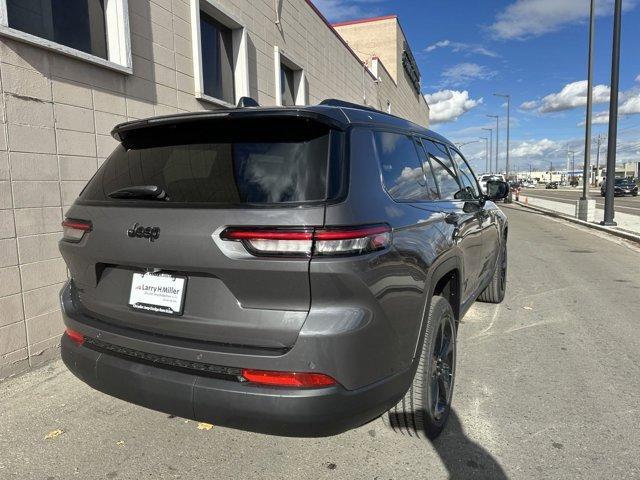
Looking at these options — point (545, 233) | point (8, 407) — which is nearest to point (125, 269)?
point (8, 407)

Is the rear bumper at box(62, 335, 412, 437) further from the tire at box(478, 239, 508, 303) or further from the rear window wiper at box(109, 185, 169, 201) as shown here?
the tire at box(478, 239, 508, 303)

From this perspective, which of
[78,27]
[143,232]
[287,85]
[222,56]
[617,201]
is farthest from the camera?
[617,201]

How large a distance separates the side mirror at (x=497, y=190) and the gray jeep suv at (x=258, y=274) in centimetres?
241

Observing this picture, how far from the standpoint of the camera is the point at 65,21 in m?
4.57

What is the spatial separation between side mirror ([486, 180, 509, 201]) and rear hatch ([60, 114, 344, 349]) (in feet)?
10.2

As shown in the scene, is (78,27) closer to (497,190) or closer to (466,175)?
(466,175)

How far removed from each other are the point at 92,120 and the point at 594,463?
4629 mm

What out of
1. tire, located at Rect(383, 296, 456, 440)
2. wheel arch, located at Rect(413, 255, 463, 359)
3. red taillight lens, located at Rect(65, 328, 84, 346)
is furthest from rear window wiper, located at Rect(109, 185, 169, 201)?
tire, located at Rect(383, 296, 456, 440)

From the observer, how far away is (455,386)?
3.60m

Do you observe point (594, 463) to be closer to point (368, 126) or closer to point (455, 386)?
point (455, 386)

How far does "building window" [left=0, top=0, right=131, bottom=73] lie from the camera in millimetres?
4012

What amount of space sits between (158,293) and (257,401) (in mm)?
678

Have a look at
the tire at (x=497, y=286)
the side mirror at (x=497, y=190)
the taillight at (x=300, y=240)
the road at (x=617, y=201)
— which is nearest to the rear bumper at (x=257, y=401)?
the taillight at (x=300, y=240)

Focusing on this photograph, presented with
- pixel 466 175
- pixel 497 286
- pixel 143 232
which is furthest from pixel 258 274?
pixel 497 286
